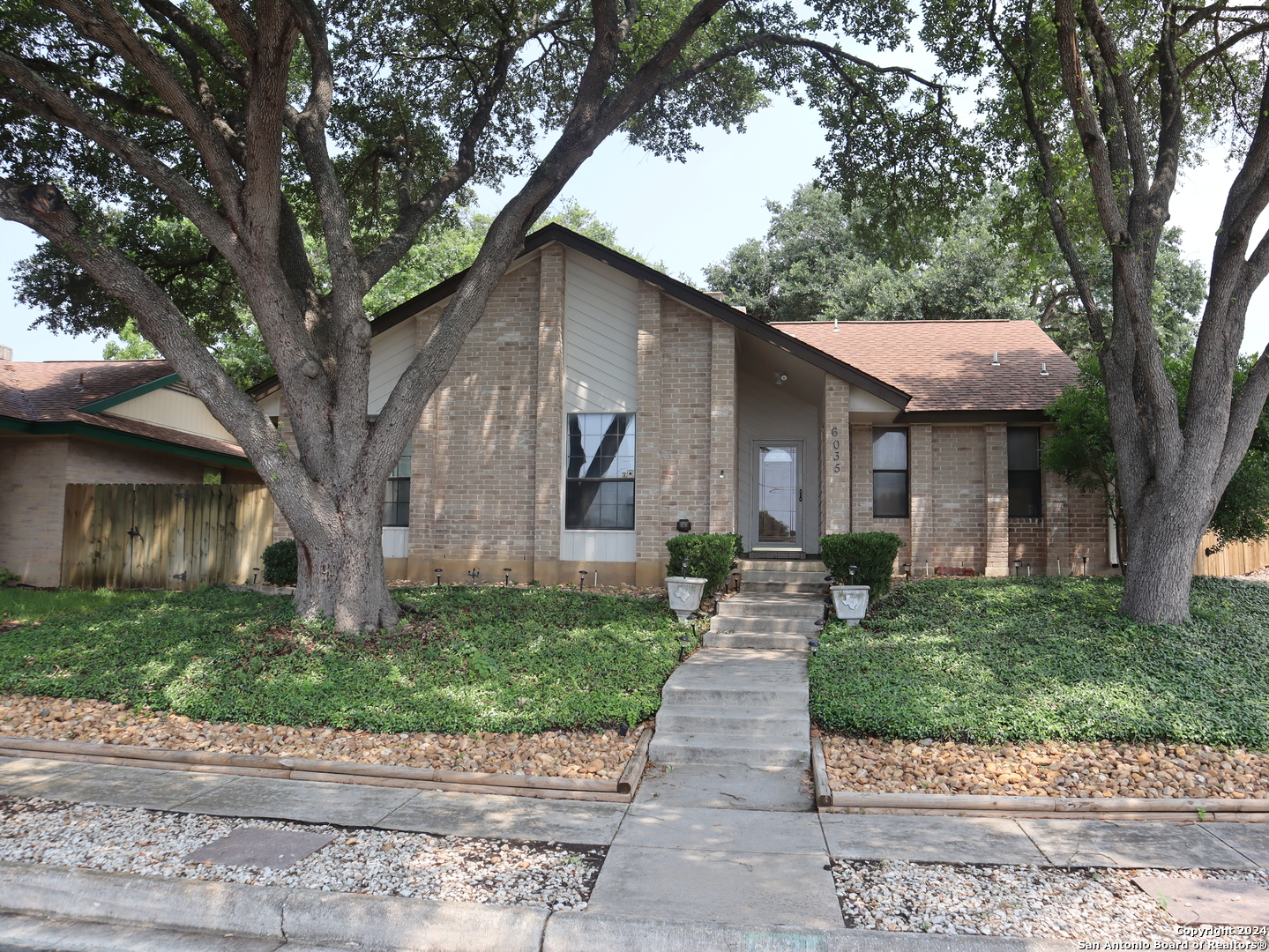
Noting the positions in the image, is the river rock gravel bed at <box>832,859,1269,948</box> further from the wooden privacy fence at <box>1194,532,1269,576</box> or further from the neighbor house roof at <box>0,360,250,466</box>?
the neighbor house roof at <box>0,360,250,466</box>

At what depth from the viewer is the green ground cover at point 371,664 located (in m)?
7.34

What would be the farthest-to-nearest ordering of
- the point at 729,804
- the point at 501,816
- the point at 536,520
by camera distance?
the point at 536,520 → the point at 729,804 → the point at 501,816

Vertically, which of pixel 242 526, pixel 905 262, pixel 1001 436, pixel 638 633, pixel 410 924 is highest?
pixel 905 262

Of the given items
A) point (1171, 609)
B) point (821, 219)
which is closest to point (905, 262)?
point (1171, 609)

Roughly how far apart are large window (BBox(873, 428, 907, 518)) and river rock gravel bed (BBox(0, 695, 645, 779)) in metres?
8.87

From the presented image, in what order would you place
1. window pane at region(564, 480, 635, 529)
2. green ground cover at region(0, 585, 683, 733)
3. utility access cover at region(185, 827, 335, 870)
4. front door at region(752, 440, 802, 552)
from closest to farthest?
utility access cover at region(185, 827, 335, 870), green ground cover at region(0, 585, 683, 733), window pane at region(564, 480, 635, 529), front door at region(752, 440, 802, 552)

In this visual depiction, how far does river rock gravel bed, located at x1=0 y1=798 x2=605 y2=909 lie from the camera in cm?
448

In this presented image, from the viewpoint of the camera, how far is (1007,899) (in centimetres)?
435

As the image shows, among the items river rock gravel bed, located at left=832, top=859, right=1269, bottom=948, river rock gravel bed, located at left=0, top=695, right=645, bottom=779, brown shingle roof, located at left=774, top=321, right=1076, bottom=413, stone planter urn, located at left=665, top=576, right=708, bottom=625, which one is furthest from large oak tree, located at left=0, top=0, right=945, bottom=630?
river rock gravel bed, located at left=832, top=859, right=1269, bottom=948

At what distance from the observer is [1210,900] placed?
14.3ft

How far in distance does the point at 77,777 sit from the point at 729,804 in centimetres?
495

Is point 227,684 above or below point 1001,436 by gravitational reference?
below

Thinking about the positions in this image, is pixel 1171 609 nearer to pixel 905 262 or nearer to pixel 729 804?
pixel 729 804

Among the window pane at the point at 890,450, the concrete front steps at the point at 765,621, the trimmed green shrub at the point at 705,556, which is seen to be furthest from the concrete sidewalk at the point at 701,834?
the window pane at the point at 890,450
